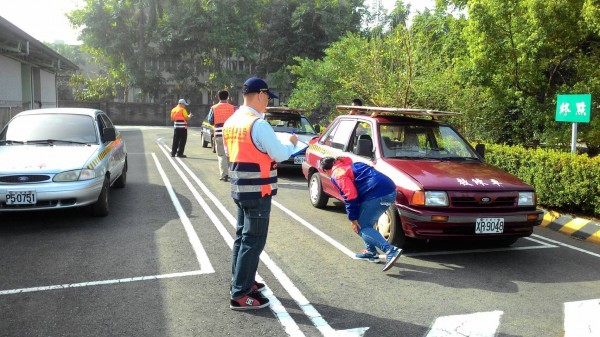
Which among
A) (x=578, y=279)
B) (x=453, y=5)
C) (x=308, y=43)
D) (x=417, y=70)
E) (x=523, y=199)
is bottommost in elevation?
(x=578, y=279)

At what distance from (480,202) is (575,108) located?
4.33m

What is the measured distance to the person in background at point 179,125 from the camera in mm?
14086

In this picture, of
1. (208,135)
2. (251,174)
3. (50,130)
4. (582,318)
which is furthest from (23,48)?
(582,318)

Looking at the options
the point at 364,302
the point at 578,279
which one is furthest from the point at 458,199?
the point at 364,302

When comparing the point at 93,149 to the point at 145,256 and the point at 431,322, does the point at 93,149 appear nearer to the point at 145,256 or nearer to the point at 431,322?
the point at 145,256

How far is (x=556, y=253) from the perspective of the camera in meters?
5.74

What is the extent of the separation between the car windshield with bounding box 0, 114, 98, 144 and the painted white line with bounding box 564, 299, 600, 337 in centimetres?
662

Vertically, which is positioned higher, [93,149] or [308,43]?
[308,43]

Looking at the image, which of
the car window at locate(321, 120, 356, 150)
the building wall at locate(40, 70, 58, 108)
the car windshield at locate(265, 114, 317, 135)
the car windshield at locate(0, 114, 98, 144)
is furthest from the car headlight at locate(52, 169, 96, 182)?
the building wall at locate(40, 70, 58, 108)

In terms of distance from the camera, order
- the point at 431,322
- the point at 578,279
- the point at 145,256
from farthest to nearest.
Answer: the point at 145,256 < the point at 578,279 < the point at 431,322

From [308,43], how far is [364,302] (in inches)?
1416

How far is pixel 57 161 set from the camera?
6324 millimetres

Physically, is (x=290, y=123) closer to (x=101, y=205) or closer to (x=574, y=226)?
(x=101, y=205)

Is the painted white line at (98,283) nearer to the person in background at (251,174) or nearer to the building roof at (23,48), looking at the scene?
the person in background at (251,174)
